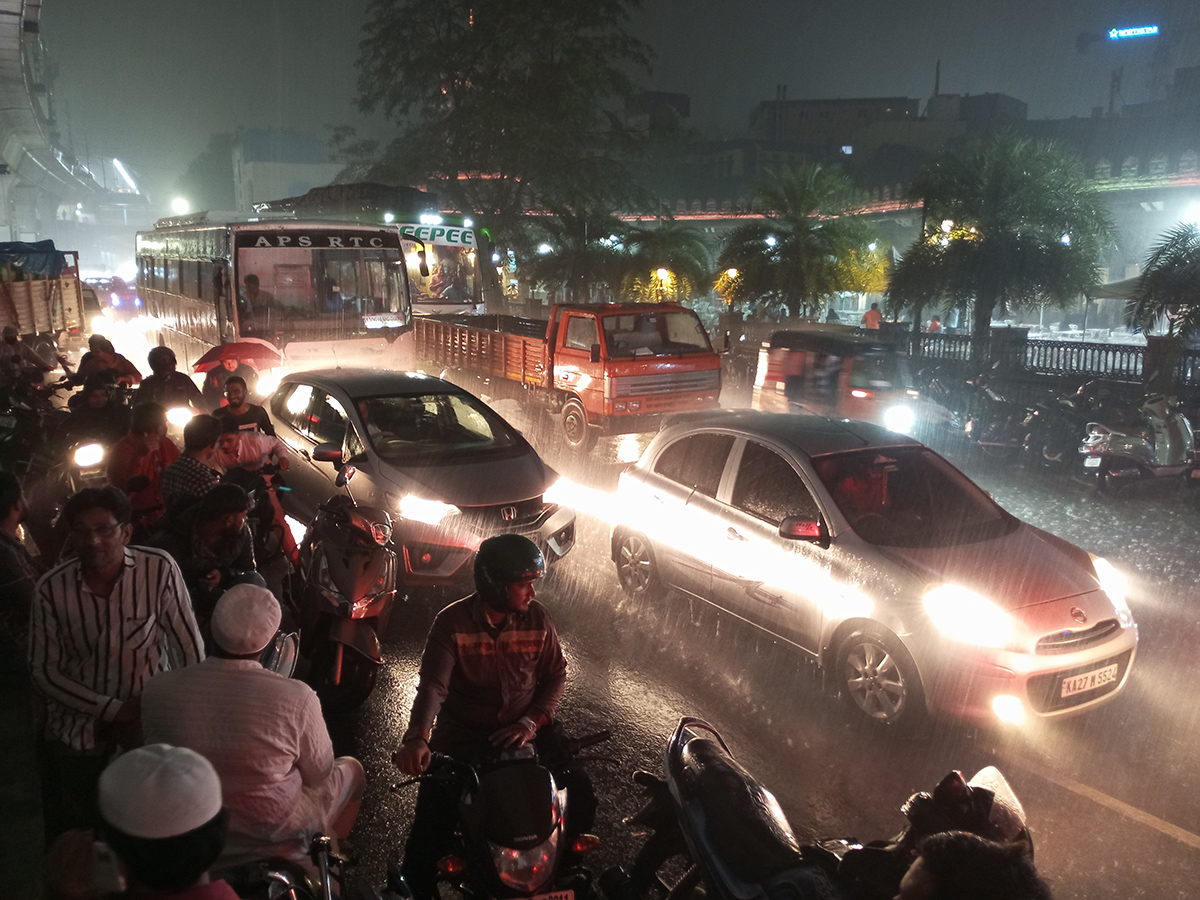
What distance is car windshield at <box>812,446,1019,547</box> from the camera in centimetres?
589

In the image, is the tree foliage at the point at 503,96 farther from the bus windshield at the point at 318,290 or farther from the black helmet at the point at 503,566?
the black helmet at the point at 503,566

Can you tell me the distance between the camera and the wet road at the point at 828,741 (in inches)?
178

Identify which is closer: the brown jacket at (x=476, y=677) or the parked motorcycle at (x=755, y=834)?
the parked motorcycle at (x=755, y=834)

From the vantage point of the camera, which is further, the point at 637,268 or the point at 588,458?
the point at 637,268

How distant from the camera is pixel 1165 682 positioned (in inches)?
249

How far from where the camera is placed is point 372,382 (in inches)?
346

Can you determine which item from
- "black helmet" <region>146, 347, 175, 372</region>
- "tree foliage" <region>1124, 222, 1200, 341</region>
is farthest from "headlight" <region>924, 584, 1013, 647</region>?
"tree foliage" <region>1124, 222, 1200, 341</region>

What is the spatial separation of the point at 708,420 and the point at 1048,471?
8441mm

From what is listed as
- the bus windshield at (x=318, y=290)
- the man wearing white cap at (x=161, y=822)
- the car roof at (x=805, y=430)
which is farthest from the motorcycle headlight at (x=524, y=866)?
the bus windshield at (x=318, y=290)

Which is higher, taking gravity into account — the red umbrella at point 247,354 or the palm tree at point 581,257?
the palm tree at point 581,257

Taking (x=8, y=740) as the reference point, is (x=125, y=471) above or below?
above

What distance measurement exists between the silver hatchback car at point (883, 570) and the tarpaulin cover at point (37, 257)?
26.3 meters

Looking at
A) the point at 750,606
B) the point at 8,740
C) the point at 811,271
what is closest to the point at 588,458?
the point at 750,606

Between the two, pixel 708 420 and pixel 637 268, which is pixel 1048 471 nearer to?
pixel 708 420
